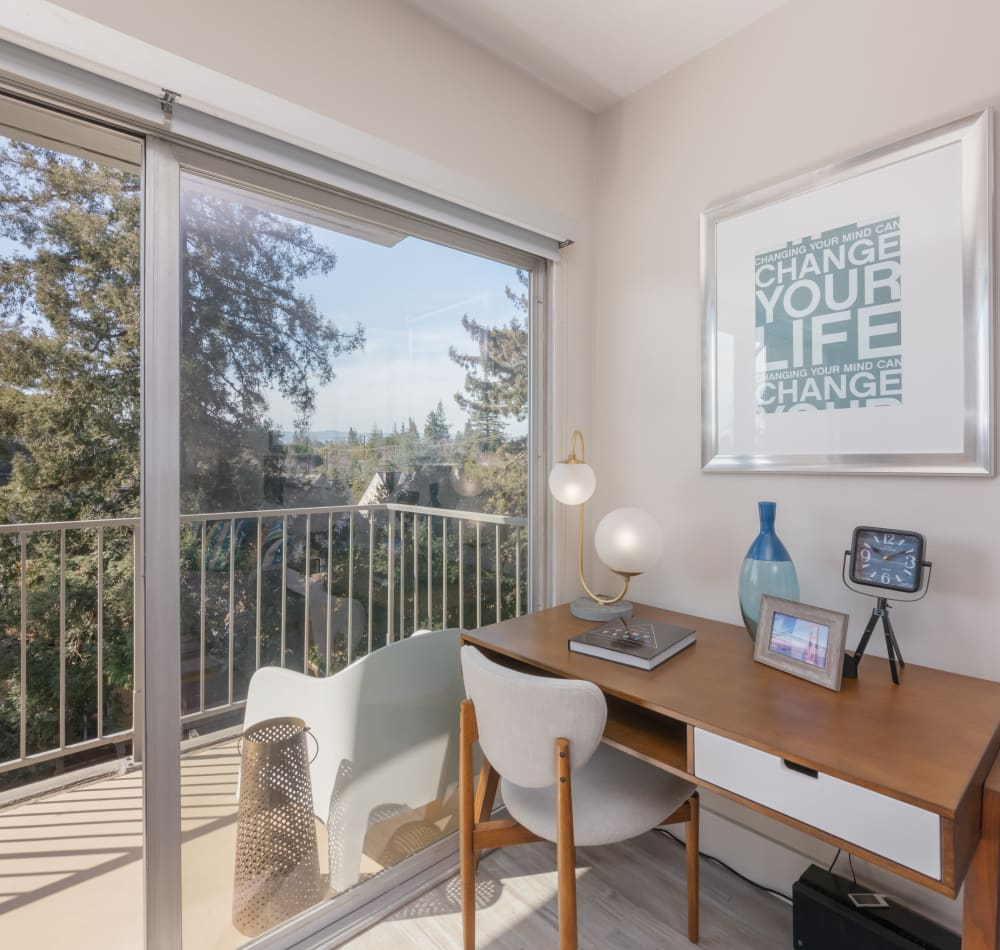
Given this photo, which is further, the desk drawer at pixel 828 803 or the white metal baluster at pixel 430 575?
the white metal baluster at pixel 430 575

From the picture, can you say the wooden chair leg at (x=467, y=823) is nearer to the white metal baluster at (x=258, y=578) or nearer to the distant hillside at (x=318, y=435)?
the white metal baluster at (x=258, y=578)

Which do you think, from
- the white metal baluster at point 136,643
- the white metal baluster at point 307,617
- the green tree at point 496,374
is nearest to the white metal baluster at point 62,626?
the white metal baluster at point 136,643

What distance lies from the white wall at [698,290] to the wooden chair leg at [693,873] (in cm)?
34

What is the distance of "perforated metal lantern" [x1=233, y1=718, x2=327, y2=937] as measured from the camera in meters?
1.48

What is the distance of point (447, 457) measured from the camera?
1927 mm

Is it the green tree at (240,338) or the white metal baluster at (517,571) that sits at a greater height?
the green tree at (240,338)

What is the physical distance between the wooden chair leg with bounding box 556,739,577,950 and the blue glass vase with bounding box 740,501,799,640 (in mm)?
628

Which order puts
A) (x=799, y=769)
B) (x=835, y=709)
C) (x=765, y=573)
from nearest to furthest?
1. (x=799, y=769)
2. (x=835, y=709)
3. (x=765, y=573)

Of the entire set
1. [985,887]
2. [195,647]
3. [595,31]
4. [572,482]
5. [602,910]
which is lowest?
[602,910]

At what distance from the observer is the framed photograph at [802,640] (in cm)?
123

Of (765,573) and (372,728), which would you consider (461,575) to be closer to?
(372,728)

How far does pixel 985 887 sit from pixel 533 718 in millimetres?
774

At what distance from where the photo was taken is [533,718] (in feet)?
3.99

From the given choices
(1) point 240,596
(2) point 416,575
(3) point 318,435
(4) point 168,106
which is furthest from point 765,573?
(4) point 168,106
